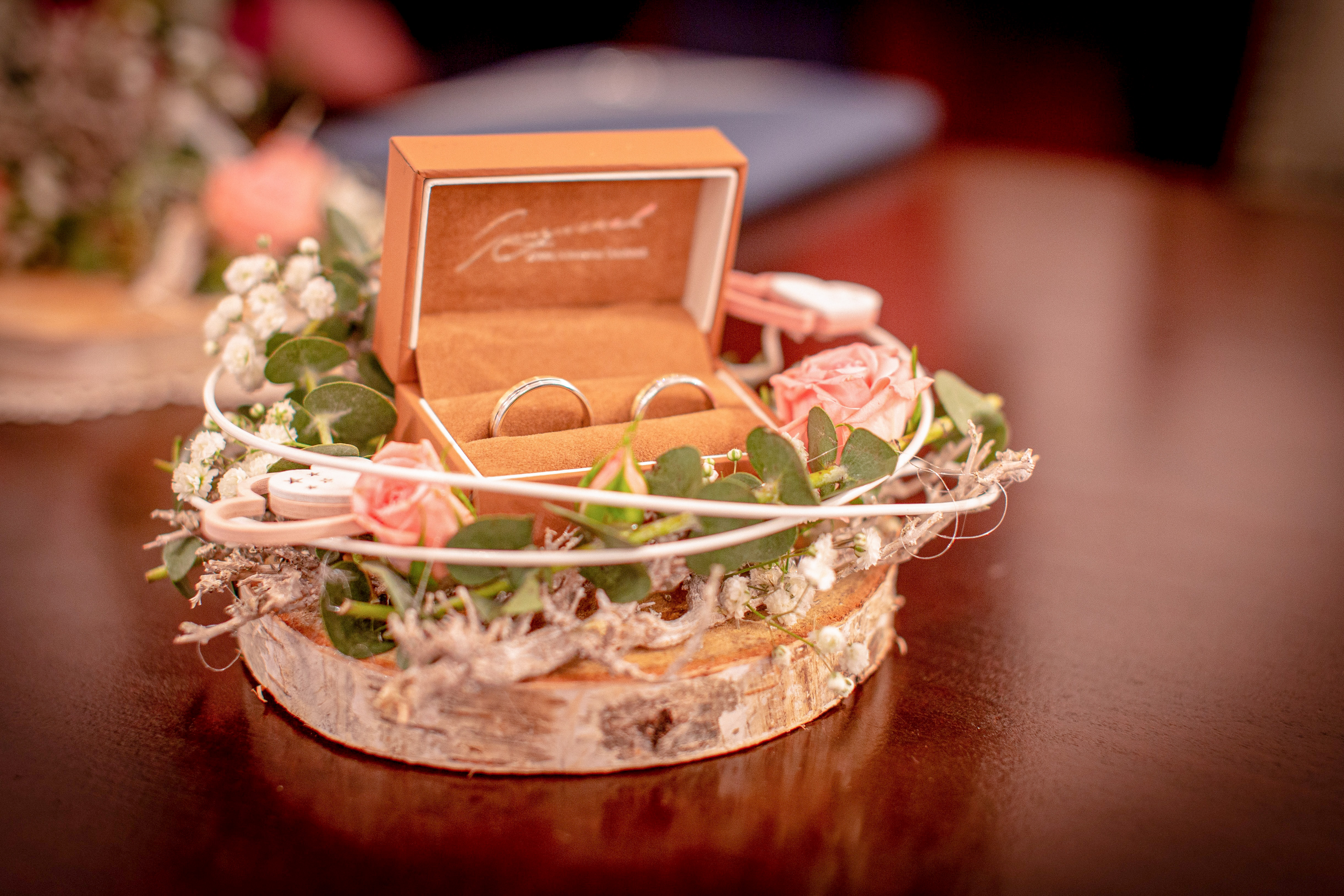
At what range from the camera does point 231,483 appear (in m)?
0.67

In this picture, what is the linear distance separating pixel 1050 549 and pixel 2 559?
0.90 m

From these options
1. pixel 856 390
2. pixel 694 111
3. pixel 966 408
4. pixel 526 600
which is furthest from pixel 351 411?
pixel 694 111

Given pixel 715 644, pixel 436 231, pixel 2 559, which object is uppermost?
pixel 436 231

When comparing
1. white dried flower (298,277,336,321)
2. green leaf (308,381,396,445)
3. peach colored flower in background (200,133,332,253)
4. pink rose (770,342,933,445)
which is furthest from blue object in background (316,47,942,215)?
pink rose (770,342,933,445)

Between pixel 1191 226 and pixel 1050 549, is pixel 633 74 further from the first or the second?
pixel 1050 549

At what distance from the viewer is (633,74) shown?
9.25 feet

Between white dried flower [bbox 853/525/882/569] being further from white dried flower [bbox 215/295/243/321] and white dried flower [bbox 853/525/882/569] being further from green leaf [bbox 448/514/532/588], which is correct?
white dried flower [bbox 215/295/243/321]

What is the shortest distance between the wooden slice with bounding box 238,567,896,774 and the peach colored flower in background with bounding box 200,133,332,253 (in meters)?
0.83

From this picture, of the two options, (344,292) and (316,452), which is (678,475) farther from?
(344,292)

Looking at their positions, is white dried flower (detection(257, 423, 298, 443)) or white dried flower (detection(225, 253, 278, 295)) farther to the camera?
white dried flower (detection(225, 253, 278, 295))

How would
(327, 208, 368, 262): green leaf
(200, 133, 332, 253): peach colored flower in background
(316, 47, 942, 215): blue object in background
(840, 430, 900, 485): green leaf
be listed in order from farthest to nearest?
1. (316, 47, 942, 215): blue object in background
2. (200, 133, 332, 253): peach colored flower in background
3. (327, 208, 368, 262): green leaf
4. (840, 430, 900, 485): green leaf

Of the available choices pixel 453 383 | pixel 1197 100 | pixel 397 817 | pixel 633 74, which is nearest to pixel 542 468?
pixel 453 383

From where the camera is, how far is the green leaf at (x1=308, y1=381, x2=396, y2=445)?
2.39 feet

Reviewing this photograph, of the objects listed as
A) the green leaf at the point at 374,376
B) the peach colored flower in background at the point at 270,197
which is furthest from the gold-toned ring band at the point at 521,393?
the peach colored flower in background at the point at 270,197
